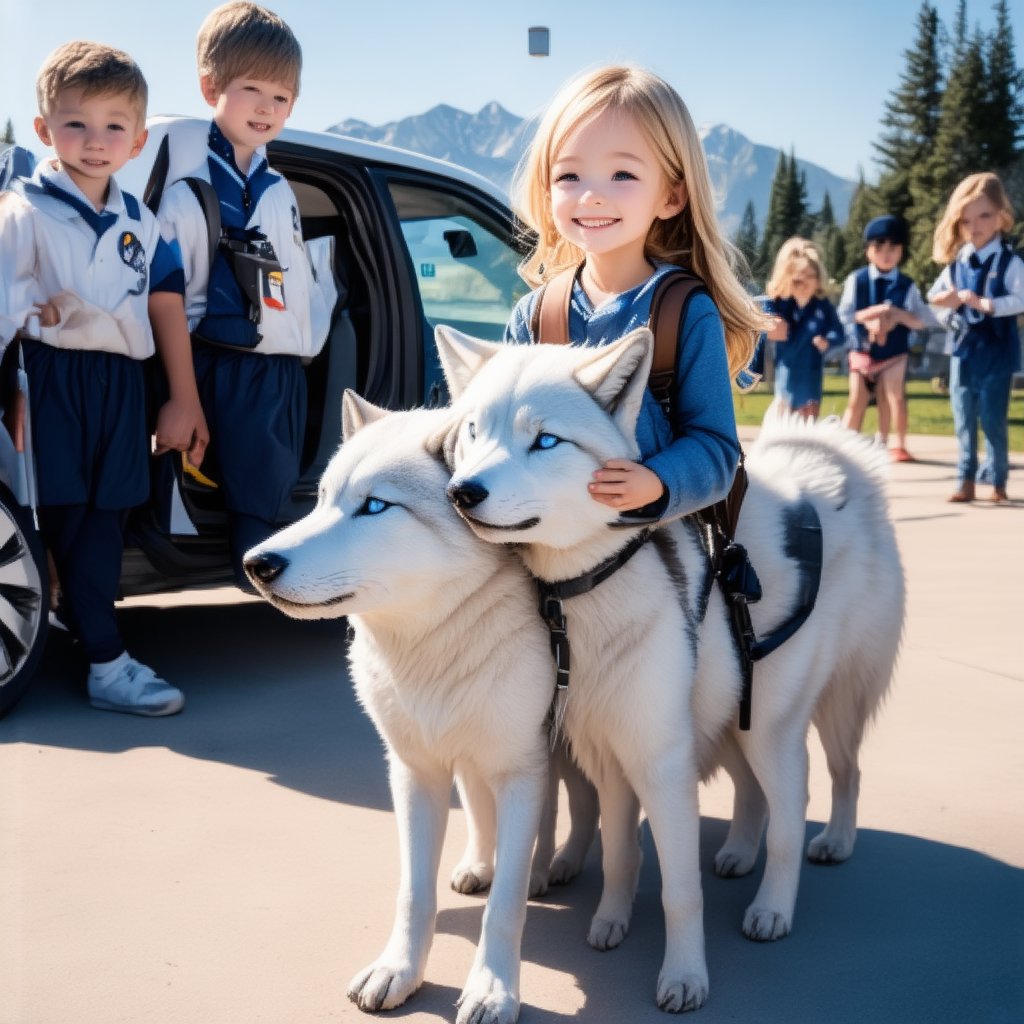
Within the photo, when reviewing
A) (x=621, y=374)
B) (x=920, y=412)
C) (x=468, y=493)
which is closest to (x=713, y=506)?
(x=621, y=374)

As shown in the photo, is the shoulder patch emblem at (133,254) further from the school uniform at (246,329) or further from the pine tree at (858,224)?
the pine tree at (858,224)

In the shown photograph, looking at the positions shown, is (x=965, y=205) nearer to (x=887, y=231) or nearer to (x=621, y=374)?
(x=887, y=231)

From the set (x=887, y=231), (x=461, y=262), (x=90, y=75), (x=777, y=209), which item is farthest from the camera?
(x=777, y=209)

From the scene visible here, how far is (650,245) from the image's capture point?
9.27ft

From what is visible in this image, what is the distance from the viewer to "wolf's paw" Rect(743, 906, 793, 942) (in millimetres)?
2746

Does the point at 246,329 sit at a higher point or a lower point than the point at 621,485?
higher

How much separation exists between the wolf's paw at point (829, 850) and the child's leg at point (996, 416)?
6.34 metres

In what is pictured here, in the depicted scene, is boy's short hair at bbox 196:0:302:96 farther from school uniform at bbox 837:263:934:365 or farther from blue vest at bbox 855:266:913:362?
blue vest at bbox 855:266:913:362

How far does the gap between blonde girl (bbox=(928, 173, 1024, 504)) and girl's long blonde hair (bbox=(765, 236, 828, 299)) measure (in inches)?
34.8

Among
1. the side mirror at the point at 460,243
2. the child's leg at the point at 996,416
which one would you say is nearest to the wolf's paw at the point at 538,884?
the side mirror at the point at 460,243

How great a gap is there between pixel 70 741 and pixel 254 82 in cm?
221

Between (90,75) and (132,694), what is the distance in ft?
6.61

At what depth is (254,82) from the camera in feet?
13.5

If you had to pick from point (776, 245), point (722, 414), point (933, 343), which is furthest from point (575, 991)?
point (776, 245)
